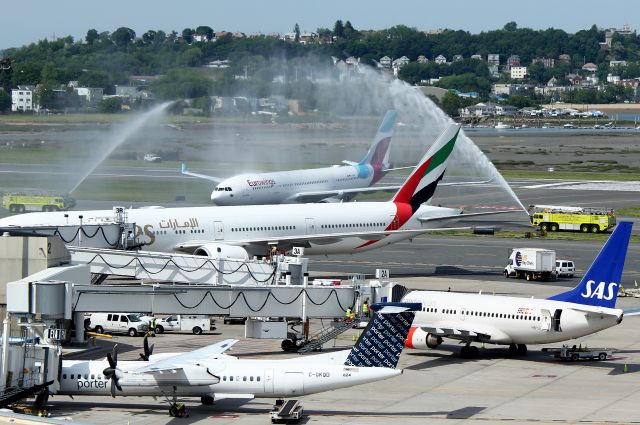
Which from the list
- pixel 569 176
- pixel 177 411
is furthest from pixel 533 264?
pixel 569 176

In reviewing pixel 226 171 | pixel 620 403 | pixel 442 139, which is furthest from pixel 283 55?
pixel 620 403

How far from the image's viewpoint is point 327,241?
94.3 m

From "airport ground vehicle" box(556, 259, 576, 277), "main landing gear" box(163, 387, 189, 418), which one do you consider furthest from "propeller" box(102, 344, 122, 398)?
"airport ground vehicle" box(556, 259, 576, 277)

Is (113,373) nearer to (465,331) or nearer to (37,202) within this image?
(465,331)

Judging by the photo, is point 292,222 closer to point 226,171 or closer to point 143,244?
point 143,244

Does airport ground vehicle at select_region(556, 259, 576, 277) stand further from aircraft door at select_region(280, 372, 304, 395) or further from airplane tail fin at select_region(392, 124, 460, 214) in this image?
aircraft door at select_region(280, 372, 304, 395)

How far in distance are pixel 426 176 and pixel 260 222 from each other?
14.3 metres

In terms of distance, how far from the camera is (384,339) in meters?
56.0

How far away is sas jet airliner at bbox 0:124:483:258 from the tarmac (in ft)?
52.0

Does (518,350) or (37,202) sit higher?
(37,202)

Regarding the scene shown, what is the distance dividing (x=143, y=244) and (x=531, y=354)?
30.4 metres

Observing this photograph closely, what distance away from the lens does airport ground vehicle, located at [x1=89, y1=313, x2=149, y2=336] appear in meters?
77.1

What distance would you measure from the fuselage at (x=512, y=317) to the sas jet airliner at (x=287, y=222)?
72.1ft

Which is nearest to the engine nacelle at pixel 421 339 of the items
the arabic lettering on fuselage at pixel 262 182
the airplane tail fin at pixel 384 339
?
the airplane tail fin at pixel 384 339
